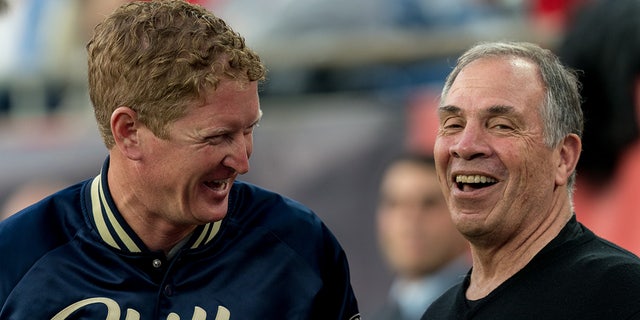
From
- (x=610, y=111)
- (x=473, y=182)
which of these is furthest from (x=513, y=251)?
(x=610, y=111)

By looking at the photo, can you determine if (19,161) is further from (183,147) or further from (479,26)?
(183,147)

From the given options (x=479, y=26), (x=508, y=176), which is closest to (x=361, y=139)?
(x=479, y=26)

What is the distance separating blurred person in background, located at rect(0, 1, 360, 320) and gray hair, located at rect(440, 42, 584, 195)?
74 centimetres

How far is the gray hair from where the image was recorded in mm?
3912

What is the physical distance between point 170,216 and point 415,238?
4.20 m

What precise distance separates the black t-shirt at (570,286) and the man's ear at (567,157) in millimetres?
143

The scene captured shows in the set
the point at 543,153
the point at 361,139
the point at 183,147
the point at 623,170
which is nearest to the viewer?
the point at 183,147

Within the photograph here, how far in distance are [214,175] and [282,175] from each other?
15.2 feet

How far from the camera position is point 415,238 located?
783 centimetres

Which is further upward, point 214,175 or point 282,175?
point 214,175

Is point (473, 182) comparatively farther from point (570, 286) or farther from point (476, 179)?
point (570, 286)

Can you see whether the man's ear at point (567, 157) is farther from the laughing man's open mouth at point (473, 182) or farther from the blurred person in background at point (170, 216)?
Answer: the blurred person in background at point (170, 216)

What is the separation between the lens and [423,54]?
8.49 meters

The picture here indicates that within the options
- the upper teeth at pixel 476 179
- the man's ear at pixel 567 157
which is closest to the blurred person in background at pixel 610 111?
the man's ear at pixel 567 157
